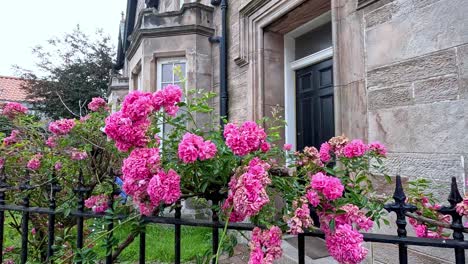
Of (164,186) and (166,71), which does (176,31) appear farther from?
(164,186)

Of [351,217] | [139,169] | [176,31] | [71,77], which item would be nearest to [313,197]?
[351,217]

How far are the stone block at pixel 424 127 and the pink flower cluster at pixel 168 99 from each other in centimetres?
204

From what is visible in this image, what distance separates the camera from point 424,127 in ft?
7.62

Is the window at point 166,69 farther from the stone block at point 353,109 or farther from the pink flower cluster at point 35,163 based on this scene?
the pink flower cluster at point 35,163

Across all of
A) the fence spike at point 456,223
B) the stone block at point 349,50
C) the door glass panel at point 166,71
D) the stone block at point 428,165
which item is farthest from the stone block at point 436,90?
the door glass panel at point 166,71

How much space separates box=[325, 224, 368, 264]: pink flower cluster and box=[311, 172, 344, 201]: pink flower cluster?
0.38ft

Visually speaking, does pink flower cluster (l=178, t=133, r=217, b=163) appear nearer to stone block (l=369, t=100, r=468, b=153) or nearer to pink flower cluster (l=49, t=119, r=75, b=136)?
pink flower cluster (l=49, t=119, r=75, b=136)

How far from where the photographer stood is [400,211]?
46.2 inches

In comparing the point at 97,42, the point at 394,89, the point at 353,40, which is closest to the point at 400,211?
the point at 394,89

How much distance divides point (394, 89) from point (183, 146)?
223 centimetres

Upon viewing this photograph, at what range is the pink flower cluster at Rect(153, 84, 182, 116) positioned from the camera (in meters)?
1.21

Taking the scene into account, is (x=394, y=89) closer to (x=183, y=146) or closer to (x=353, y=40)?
(x=353, y=40)

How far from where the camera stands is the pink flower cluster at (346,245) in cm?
99

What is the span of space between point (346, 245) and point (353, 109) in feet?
7.29
